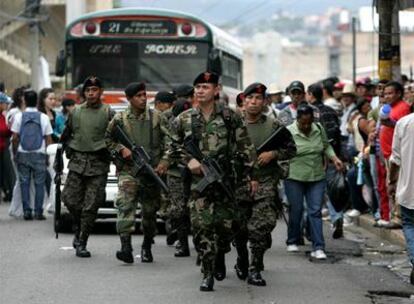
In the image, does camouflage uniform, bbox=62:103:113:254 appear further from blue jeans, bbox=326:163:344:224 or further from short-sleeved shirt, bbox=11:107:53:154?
short-sleeved shirt, bbox=11:107:53:154

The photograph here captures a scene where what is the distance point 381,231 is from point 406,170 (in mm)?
4766

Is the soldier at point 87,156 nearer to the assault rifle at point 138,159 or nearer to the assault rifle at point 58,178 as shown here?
the assault rifle at point 58,178

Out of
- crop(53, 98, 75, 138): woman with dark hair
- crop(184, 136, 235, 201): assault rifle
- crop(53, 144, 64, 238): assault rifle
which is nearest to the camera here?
crop(184, 136, 235, 201): assault rifle

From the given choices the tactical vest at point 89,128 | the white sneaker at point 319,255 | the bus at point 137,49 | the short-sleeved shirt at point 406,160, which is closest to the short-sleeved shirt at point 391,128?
the white sneaker at point 319,255

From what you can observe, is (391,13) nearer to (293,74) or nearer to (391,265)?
(391,265)

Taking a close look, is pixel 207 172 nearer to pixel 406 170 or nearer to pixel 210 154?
pixel 210 154

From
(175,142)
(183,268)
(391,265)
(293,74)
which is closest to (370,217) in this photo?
(391,265)

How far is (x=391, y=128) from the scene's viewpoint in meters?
15.4

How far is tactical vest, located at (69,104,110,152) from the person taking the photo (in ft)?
45.8

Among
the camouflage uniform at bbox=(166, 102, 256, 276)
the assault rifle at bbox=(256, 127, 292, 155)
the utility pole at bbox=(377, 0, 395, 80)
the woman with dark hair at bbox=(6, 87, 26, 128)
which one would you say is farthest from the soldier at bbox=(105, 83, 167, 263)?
the woman with dark hair at bbox=(6, 87, 26, 128)

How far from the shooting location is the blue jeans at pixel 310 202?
13859mm

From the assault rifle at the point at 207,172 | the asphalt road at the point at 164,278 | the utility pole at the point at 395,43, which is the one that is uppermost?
the utility pole at the point at 395,43

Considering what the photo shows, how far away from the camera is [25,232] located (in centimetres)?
1655

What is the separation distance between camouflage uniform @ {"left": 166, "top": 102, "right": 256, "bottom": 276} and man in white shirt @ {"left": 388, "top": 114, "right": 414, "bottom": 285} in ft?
4.68
